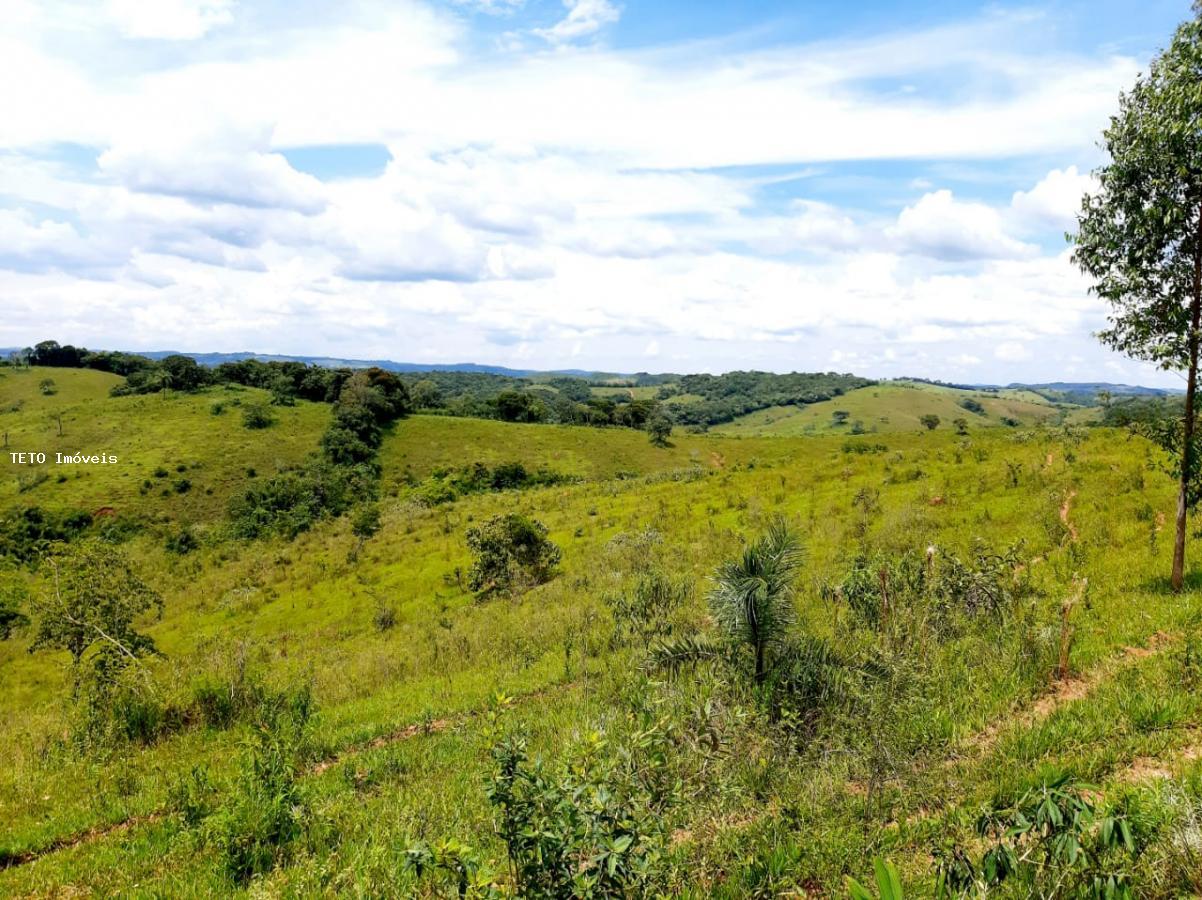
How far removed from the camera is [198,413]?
88188mm

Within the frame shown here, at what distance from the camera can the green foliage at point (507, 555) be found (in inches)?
999

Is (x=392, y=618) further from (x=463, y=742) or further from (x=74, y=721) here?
(x=463, y=742)

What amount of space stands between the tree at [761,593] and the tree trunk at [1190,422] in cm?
826

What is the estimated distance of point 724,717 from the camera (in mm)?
6523

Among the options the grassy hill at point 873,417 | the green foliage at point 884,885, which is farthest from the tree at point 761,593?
the grassy hill at point 873,417

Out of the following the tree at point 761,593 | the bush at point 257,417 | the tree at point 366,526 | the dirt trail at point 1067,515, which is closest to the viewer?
the tree at point 761,593

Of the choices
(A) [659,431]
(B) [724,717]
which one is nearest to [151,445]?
(A) [659,431]

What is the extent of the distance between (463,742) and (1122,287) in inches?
539

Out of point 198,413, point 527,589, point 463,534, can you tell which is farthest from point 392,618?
point 198,413

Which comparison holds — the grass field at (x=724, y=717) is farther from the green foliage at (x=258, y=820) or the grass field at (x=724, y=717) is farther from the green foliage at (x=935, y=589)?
the green foliage at (x=935, y=589)

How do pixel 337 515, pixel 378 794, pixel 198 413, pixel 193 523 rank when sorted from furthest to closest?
pixel 198 413, pixel 193 523, pixel 337 515, pixel 378 794

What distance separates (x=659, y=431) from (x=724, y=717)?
8916cm

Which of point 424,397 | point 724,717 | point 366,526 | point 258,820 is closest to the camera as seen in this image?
point 258,820

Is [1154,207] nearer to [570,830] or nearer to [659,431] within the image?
[570,830]
